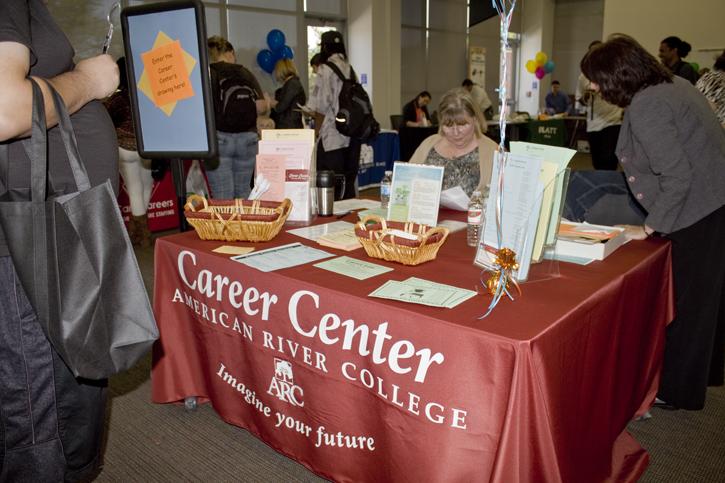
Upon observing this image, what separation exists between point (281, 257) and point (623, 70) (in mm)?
1147

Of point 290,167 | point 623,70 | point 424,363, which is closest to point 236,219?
point 290,167

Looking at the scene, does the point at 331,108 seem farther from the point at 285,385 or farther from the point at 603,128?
the point at 603,128

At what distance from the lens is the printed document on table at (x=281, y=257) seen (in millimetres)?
1511

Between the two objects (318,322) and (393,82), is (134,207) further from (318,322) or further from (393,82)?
(393,82)

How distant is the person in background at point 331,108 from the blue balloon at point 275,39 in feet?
13.7

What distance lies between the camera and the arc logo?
1480mm

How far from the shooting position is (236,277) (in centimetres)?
156

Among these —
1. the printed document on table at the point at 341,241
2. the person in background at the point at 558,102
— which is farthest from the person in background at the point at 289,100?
the person in background at the point at 558,102

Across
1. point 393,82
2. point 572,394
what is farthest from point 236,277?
point 393,82

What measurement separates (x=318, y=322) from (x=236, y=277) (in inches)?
13.3

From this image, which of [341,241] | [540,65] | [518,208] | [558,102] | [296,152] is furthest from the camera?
[540,65]

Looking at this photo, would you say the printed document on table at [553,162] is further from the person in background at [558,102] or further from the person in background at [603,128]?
the person in background at [558,102]

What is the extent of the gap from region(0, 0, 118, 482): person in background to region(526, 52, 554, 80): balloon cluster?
12.9 meters

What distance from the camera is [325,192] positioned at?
2.12 metres
